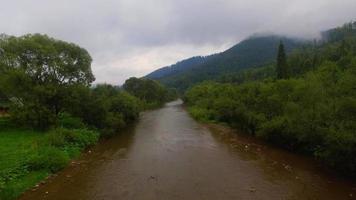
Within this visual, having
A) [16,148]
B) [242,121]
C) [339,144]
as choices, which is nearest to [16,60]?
[16,148]

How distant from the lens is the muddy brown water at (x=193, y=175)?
21.2m

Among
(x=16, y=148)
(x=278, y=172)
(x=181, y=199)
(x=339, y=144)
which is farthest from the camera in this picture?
(x=16, y=148)

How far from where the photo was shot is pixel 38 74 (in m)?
42.6

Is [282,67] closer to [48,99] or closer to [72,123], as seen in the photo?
[72,123]

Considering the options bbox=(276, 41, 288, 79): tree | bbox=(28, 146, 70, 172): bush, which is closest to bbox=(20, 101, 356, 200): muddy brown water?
bbox=(28, 146, 70, 172): bush

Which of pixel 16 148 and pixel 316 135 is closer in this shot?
pixel 316 135

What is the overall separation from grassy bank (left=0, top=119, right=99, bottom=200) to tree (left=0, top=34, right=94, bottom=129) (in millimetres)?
2646

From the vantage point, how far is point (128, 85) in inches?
4774

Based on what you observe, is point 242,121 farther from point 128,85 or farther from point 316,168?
point 128,85

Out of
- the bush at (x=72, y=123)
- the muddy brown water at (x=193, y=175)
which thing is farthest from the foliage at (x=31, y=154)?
the bush at (x=72, y=123)

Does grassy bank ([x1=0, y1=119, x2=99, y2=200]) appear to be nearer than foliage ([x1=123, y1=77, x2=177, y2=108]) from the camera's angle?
Yes

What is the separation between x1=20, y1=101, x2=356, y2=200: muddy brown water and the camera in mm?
21188

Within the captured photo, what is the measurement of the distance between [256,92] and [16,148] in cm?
2835

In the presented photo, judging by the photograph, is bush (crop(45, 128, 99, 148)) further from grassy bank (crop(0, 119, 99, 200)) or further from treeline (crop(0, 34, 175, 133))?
treeline (crop(0, 34, 175, 133))
